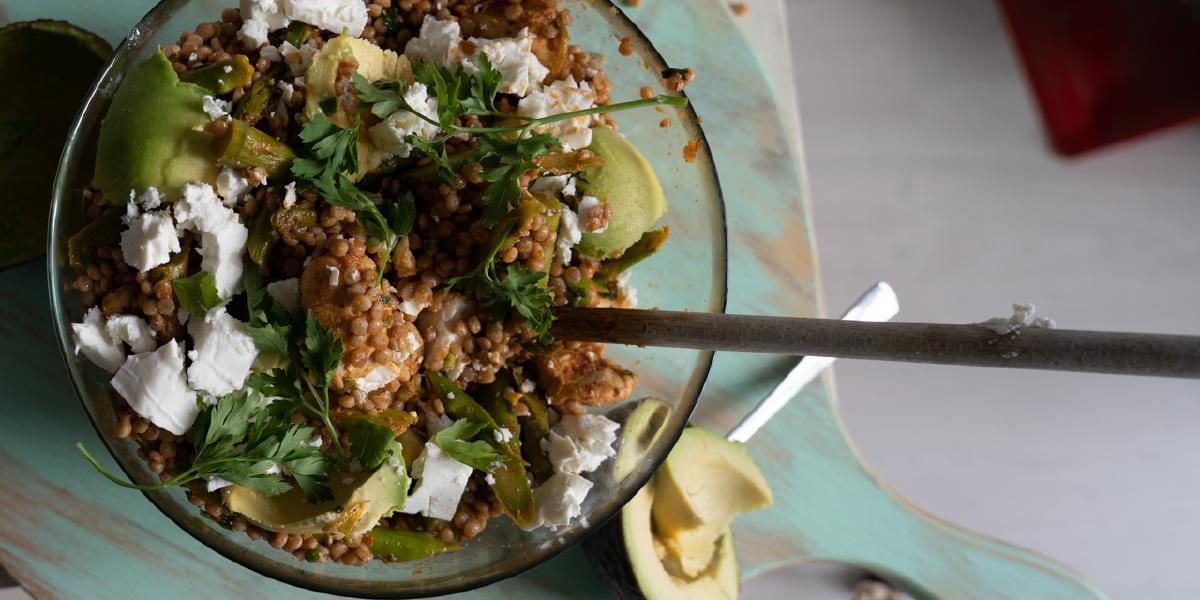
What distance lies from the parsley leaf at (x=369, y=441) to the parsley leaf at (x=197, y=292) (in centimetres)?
25

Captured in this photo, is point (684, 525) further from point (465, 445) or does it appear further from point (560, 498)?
point (465, 445)

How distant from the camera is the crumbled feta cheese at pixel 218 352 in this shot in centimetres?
124

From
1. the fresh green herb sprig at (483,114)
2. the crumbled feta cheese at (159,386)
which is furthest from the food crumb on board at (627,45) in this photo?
the crumbled feta cheese at (159,386)

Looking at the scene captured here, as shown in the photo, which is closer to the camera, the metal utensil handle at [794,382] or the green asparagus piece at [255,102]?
the green asparagus piece at [255,102]

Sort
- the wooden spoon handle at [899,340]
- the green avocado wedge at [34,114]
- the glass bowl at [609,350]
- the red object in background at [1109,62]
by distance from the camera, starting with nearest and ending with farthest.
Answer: the wooden spoon handle at [899,340]
the glass bowl at [609,350]
the green avocado wedge at [34,114]
the red object in background at [1109,62]

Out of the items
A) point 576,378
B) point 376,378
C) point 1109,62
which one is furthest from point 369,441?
point 1109,62

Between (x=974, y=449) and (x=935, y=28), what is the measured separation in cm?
129

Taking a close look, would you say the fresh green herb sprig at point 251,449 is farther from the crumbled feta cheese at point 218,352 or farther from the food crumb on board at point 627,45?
the food crumb on board at point 627,45

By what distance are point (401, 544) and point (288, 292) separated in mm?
411

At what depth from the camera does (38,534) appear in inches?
61.6

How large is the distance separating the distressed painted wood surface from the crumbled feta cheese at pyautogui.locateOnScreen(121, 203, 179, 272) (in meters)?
0.45

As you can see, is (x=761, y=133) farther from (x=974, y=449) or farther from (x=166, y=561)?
(x=974, y=449)

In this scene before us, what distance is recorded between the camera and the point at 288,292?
1296 millimetres

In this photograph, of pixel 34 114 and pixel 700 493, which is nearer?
pixel 34 114
